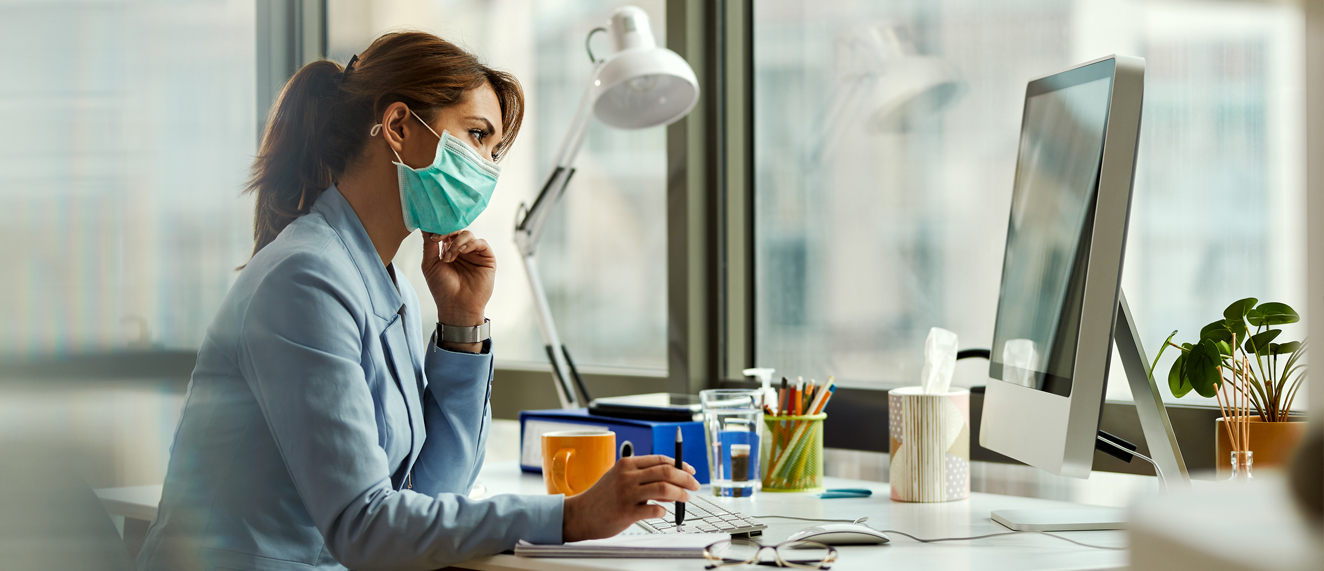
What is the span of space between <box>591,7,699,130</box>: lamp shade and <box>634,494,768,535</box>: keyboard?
0.71 metres

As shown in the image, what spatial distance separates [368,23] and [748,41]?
775 millimetres

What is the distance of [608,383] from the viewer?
2.06 m

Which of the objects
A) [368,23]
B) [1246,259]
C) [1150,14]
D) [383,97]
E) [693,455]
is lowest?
[693,455]

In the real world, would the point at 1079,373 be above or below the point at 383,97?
below

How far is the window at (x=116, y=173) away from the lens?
66 centimetres

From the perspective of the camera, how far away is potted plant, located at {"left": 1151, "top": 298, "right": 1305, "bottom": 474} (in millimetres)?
1112

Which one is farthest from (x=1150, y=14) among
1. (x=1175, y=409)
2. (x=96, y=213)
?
(x=96, y=213)

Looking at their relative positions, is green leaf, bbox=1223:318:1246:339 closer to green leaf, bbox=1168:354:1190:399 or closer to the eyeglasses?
green leaf, bbox=1168:354:1190:399

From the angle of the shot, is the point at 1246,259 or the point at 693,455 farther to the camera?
the point at 693,455

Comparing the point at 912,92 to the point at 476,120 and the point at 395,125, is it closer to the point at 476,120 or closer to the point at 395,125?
the point at 476,120

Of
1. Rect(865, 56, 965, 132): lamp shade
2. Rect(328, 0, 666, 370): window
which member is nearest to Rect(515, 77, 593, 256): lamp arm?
Rect(328, 0, 666, 370): window

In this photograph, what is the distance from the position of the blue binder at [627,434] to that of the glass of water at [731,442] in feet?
0.21

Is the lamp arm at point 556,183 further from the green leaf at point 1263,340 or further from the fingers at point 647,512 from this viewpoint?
the green leaf at point 1263,340

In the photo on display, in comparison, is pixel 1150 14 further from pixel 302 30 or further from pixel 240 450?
pixel 240 450
